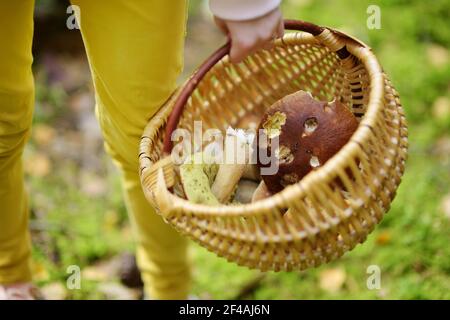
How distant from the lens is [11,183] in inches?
51.4

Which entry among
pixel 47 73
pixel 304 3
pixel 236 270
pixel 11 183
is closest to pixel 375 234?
pixel 236 270

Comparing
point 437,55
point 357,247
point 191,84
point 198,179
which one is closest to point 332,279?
point 357,247

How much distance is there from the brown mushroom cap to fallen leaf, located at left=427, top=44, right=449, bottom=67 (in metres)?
0.92

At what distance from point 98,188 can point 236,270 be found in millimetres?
498

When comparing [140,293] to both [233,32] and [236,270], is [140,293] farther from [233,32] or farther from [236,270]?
[233,32]

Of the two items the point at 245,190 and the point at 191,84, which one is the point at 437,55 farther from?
the point at 191,84

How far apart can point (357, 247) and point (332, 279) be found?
0.37ft

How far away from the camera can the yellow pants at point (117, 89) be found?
110 centimetres

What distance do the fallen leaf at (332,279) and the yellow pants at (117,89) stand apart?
350 mm

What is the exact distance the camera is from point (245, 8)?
0.98 meters

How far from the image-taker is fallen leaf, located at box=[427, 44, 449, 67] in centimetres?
195

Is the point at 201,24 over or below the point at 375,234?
over

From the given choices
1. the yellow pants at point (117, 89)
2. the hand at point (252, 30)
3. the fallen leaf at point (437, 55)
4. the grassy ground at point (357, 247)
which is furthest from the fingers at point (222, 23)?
the fallen leaf at point (437, 55)

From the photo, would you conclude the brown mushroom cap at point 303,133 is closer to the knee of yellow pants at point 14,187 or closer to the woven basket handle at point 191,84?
the woven basket handle at point 191,84
